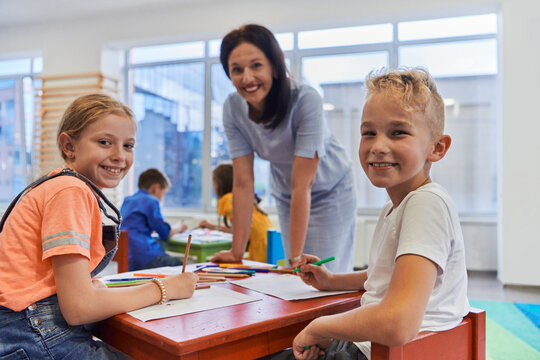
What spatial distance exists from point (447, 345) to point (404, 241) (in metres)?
0.21

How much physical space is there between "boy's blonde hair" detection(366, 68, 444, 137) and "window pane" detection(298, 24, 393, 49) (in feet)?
15.3

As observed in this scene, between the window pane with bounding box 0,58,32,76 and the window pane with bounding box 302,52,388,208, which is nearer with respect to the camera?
the window pane with bounding box 302,52,388,208

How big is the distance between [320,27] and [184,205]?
9.34 feet

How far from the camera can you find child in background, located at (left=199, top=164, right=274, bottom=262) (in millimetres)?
2988

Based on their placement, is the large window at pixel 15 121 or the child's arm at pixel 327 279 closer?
the child's arm at pixel 327 279

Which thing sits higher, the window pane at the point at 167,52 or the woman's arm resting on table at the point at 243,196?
the window pane at the point at 167,52

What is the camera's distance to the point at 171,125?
20.7ft

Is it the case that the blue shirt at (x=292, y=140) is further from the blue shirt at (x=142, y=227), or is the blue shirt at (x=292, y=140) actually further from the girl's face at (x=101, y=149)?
the blue shirt at (x=142, y=227)

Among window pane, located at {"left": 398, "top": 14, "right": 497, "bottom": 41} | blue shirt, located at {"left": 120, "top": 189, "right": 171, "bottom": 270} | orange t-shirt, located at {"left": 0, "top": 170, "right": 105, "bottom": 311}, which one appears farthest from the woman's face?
window pane, located at {"left": 398, "top": 14, "right": 497, "bottom": 41}

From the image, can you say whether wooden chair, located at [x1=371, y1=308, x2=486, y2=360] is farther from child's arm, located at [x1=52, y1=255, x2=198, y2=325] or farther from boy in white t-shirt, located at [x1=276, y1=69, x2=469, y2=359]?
child's arm, located at [x1=52, y1=255, x2=198, y2=325]

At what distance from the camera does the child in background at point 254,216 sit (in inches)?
118

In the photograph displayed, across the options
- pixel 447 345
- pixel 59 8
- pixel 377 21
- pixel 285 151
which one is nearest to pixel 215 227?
pixel 285 151

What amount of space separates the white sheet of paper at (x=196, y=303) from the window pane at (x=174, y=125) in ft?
16.5

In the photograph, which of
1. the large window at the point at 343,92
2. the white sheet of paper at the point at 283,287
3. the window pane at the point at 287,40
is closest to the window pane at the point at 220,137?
the large window at the point at 343,92
